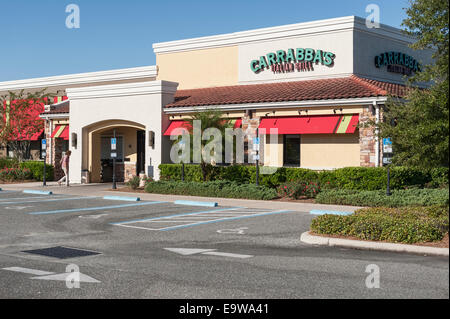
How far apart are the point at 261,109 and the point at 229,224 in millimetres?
11135

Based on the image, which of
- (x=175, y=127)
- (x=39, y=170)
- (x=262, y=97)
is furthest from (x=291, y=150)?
(x=39, y=170)

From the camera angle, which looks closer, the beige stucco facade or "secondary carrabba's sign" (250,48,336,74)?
"secondary carrabba's sign" (250,48,336,74)

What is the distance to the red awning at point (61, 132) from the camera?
105 feet

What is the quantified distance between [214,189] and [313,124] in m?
5.15

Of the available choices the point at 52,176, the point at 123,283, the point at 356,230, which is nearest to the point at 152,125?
the point at 52,176

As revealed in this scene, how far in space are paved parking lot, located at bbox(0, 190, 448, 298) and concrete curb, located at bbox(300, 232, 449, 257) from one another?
27 centimetres

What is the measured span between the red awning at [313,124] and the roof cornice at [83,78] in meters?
11.0

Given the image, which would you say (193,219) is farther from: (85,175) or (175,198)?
(85,175)

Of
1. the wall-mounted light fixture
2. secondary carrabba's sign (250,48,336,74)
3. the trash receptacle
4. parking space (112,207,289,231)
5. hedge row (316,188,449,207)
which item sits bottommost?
parking space (112,207,289,231)

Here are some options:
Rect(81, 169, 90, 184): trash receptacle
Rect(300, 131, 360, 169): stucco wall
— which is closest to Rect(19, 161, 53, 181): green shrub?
Rect(81, 169, 90, 184): trash receptacle

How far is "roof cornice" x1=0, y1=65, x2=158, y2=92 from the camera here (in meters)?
33.4

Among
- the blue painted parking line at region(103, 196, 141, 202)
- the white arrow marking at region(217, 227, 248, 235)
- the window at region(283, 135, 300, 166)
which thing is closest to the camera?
the white arrow marking at region(217, 227, 248, 235)

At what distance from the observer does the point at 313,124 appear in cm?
2345

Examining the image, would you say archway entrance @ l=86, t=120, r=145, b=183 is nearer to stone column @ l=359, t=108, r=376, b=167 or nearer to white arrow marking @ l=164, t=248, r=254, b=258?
stone column @ l=359, t=108, r=376, b=167
